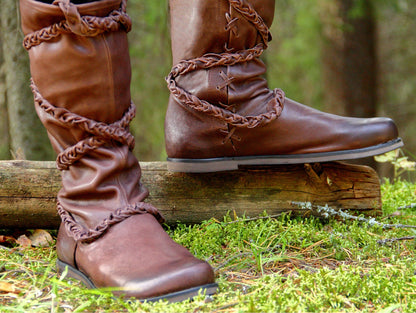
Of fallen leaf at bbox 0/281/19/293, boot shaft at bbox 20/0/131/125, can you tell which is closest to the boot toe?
fallen leaf at bbox 0/281/19/293

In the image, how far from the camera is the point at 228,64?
6.08 feet

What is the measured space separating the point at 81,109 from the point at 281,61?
16.7 feet

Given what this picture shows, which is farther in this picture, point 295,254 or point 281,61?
point 281,61

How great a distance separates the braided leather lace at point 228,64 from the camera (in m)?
1.83

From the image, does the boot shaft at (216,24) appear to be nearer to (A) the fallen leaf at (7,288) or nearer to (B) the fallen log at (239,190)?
(B) the fallen log at (239,190)

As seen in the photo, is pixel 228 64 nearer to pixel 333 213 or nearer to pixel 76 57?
pixel 76 57

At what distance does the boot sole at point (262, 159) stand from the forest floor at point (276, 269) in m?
0.24

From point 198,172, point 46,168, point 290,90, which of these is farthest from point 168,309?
point 290,90

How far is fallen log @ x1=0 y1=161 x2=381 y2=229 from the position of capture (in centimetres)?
197

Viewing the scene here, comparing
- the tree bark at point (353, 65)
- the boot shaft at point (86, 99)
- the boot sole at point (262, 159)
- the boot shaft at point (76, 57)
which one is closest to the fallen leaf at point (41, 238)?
the boot shaft at point (86, 99)

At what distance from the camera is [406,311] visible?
118 cm

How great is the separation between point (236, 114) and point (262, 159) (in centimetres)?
24

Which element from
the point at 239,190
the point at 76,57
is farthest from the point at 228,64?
the point at 76,57

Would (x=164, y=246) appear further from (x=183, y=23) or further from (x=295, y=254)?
(x=183, y=23)
